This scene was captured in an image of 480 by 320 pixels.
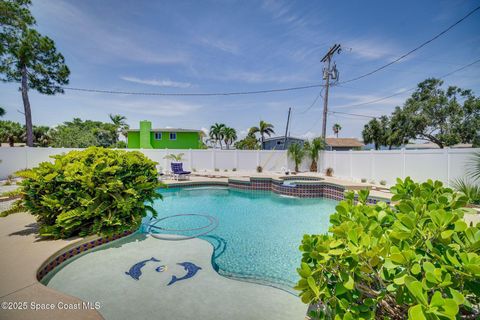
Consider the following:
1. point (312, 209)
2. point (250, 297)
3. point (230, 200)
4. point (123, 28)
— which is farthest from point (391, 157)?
point (123, 28)

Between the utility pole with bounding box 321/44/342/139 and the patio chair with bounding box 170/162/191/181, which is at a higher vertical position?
the utility pole with bounding box 321/44/342/139

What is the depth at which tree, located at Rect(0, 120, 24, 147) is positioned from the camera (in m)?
24.9

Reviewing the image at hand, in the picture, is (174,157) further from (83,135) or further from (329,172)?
(83,135)

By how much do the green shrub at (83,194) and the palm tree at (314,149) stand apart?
48.7ft

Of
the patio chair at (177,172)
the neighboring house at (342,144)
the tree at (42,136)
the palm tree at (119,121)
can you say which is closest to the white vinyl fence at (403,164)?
the patio chair at (177,172)

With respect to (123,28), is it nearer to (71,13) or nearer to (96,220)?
(71,13)

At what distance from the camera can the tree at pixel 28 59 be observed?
1492 centimetres

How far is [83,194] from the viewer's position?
14.0ft

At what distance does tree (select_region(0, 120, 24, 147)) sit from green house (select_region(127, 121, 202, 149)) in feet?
46.7

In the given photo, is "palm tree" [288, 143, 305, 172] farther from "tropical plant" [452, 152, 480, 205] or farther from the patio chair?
"tropical plant" [452, 152, 480, 205]

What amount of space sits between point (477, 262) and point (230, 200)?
922cm

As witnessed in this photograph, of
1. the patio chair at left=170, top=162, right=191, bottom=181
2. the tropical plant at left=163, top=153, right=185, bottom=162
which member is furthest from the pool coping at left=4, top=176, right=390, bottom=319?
the tropical plant at left=163, top=153, right=185, bottom=162

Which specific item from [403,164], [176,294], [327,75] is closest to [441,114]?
[327,75]

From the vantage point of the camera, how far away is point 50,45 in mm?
16891
